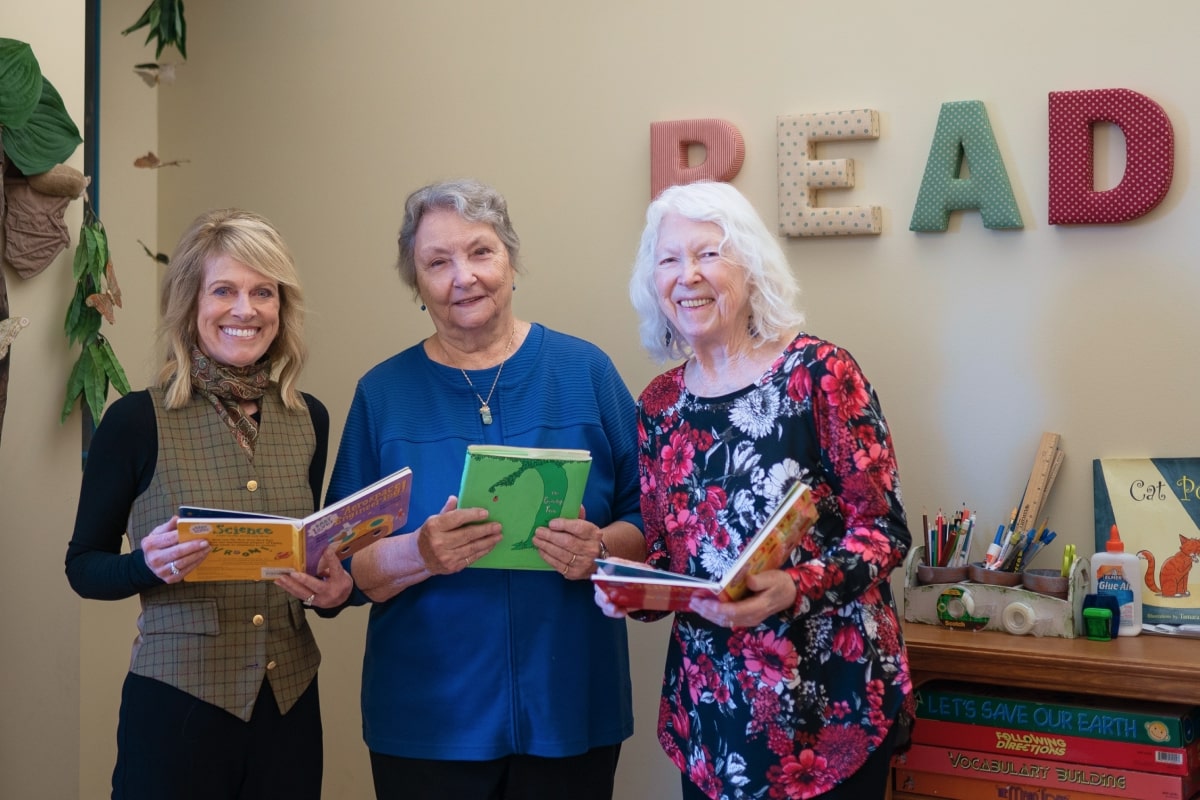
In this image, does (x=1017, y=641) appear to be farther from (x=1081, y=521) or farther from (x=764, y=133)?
(x=764, y=133)

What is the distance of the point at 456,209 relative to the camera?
207cm

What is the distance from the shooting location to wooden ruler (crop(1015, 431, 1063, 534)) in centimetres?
238

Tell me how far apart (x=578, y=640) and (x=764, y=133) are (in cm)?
129

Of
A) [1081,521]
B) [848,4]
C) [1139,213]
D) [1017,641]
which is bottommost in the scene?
[1017,641]

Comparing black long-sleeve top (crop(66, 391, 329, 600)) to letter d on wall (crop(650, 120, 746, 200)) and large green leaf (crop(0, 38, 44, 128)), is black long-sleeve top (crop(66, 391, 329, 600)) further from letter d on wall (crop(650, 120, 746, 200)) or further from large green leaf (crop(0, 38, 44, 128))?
letter d on wall (crop(650, 120, 746, 200))

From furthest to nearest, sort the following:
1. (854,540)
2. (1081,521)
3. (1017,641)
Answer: (1081,521), (1017,641), (854,540)

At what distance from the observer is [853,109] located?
256 centimetres

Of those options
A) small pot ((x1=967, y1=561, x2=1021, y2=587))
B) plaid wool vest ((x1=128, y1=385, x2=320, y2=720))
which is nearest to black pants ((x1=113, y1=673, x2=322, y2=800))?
plaid wool vest ((x1=128, y1=385, x2=320, y2=720))

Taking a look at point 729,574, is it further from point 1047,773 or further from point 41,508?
point 41,508

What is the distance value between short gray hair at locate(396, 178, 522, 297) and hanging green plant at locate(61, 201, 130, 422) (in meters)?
0.76

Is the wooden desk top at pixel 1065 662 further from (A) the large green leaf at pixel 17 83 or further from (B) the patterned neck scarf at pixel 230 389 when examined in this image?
(A) the large green leaf at pixel 17 83

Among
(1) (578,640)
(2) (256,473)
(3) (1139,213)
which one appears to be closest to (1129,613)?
(3) (1139,213)

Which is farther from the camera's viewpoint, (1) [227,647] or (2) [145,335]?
(2) [145,335]

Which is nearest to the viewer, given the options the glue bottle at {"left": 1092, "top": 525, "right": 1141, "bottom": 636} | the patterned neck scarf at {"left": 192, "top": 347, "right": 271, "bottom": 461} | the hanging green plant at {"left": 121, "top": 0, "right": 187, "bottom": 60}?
the patterned neck scarf at {"left": 192, "top": 347, "right": 271, "bottom": 461}
